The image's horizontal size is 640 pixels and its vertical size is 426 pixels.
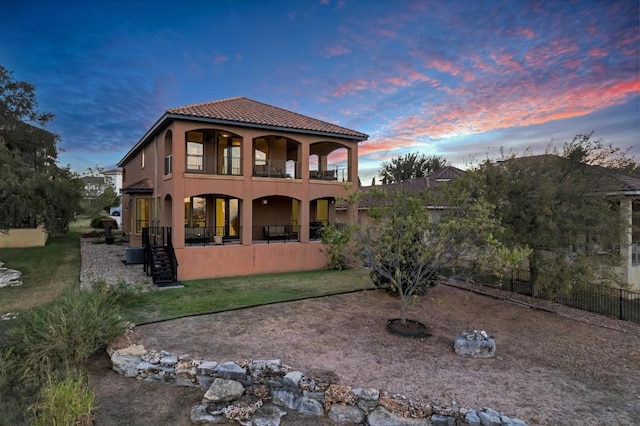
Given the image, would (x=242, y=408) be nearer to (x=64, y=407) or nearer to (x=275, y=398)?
(x=275, y=398)

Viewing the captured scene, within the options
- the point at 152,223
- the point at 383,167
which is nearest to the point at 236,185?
the point at 152,223

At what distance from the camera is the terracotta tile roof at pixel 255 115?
601 inches

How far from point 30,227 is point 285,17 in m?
21.4

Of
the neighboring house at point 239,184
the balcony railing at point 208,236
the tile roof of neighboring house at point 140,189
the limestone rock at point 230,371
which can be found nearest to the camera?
the limestone rock at point 230,371

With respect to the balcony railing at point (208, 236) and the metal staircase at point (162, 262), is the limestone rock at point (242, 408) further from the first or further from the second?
the balcony railing at point (208, 236)

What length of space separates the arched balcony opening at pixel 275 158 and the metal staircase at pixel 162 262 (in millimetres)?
5491

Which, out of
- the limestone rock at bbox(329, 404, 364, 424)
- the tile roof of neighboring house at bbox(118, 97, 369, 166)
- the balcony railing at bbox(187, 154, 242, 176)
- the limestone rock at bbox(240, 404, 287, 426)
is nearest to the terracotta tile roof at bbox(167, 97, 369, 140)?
the tile roof of neighboring house at bbox(118, 97, 369, 166)

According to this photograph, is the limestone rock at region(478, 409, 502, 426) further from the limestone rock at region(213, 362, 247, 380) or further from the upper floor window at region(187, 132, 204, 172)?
the upper floor window at region(187, 132, 204, 172)

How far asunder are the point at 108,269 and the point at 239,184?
7.27 m

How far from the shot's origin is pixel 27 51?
52.0ft

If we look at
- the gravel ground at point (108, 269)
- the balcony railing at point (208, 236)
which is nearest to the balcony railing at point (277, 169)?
the balcony railing at point (208, 236)

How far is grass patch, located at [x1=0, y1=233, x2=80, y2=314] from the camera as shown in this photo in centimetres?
1113

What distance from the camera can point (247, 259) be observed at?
632 inches

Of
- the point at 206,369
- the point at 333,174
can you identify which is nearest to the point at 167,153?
the point at 333,174
